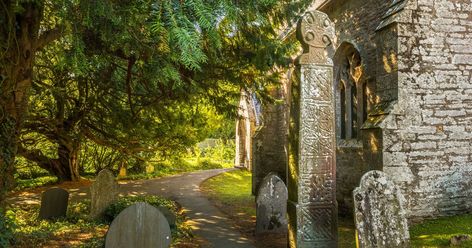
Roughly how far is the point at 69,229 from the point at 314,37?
6.41 m

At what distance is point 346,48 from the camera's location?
10.4 m

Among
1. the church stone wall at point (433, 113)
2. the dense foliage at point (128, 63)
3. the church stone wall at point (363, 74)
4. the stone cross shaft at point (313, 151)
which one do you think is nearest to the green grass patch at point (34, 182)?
the dense foliage at point (128, 63)

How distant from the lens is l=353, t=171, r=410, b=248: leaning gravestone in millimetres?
4449

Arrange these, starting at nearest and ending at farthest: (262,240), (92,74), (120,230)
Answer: (120,230), (262,240), (92,74)

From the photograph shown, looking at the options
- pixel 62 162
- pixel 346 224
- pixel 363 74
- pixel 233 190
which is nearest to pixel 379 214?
pixel 346 224

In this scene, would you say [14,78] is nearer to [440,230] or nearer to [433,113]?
[433,113]

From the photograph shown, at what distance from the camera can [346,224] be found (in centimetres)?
888

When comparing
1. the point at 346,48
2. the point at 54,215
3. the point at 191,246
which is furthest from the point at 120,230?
the point at 346,48

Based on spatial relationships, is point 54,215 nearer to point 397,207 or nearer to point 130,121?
point 130,121

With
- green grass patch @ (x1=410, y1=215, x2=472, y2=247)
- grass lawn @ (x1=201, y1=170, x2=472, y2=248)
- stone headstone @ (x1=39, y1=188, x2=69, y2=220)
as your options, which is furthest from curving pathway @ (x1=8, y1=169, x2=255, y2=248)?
stone headstone @ (x1=39, y1=188, x2=69, y2=220)

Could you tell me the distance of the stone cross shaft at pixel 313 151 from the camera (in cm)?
539

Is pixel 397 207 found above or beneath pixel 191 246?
above

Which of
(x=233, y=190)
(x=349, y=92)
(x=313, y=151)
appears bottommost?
(x=233, y=190)

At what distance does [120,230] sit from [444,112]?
6694 millimetres
